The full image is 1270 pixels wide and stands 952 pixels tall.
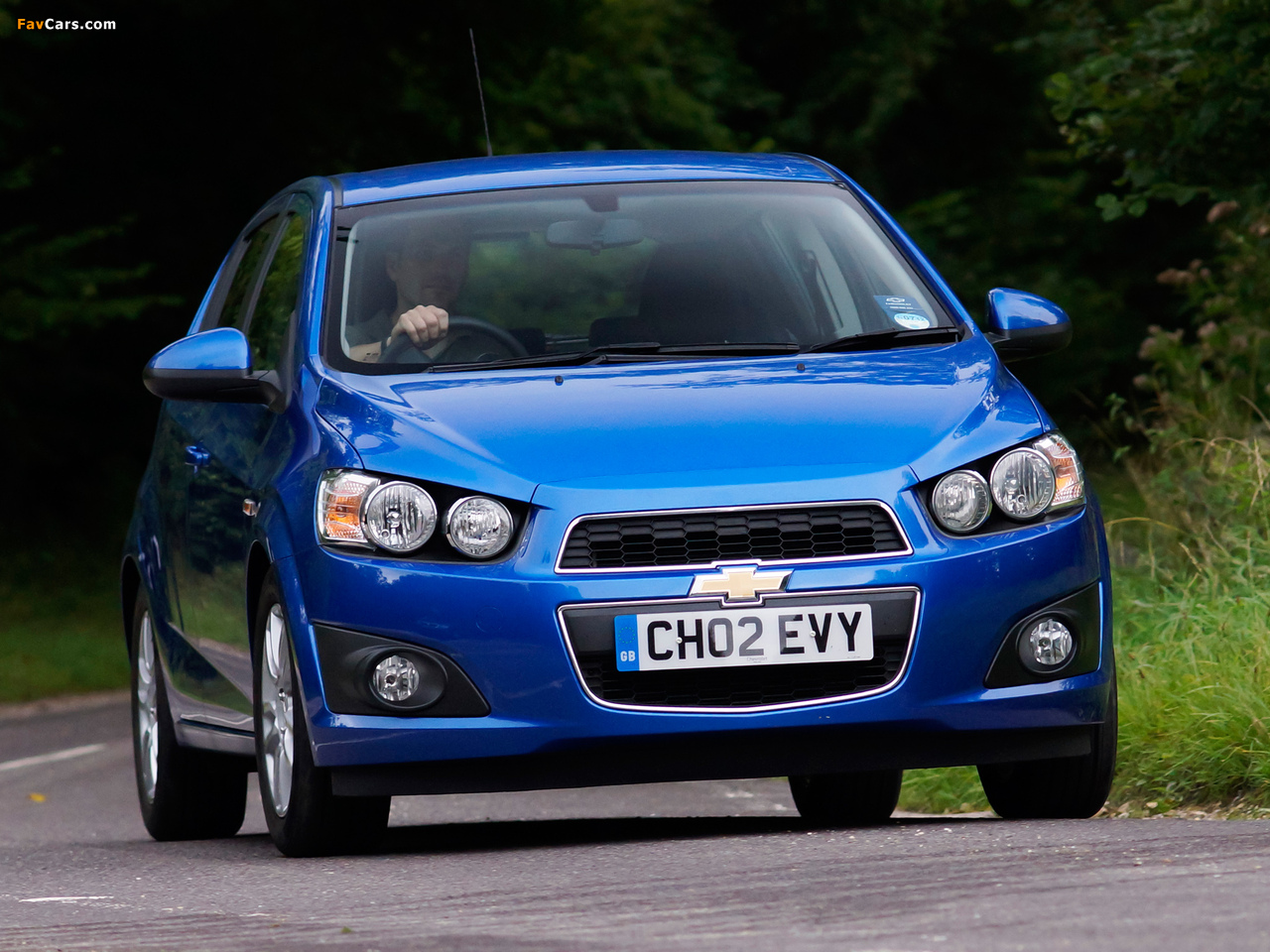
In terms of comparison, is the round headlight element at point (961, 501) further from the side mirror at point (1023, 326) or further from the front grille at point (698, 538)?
the side mirror at point (1023, 326)

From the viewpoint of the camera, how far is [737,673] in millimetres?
5676

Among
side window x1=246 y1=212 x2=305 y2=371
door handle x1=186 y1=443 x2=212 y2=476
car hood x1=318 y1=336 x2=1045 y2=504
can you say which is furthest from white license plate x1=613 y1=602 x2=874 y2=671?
door handle x1=186 y1=443 x2=212 y2=476

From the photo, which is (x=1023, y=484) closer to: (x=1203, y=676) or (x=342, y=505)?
(x=342, y=505)

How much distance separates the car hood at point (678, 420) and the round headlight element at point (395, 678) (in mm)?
414

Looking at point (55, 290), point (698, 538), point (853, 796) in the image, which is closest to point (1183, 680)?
point (853, 796)

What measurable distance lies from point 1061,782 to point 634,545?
1.34 metres

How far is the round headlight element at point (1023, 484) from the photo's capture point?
583cm

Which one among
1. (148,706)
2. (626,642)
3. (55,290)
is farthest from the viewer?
(55,290)

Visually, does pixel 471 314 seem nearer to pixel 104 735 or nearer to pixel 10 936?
pixel 10 936

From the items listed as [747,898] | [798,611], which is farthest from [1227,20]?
[747,898]

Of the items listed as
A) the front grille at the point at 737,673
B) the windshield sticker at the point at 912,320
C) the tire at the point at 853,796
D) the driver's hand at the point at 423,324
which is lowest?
the tire at the point at 853,796

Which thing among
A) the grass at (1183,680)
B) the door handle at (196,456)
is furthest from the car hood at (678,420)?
the grass at (1183,680)

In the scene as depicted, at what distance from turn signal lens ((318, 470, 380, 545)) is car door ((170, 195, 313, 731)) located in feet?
1.24

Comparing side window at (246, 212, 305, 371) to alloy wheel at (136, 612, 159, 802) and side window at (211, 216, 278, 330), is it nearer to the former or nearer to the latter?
side window at (211, 216, 278, 330)
